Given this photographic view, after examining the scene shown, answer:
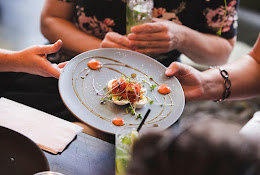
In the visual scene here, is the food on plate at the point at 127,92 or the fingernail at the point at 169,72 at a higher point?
the fingernail at the point at 169,72

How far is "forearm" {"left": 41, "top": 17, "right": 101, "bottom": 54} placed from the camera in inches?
64.4

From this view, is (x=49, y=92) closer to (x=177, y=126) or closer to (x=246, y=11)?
(x=177, y=126)

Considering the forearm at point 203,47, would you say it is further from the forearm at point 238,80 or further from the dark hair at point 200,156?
the dark hair at point 200,156

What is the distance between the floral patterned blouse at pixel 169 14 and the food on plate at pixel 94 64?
41cm

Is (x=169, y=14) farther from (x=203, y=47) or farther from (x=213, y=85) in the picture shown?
(x=213, y=85)

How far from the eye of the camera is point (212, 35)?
1707mm

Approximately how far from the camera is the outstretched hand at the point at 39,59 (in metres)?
1.21

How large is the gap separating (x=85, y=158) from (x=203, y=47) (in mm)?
962

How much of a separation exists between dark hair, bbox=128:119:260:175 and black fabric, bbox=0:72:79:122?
966 mm

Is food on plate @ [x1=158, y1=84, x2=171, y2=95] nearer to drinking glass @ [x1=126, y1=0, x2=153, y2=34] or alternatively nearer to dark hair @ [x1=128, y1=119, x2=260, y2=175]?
drinking glass @ [x1=126, y1=0, x2=153, y2=34]

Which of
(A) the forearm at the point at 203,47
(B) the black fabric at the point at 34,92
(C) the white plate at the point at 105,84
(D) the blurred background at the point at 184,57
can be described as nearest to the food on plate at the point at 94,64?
(C) the white plate at the point at 105,84

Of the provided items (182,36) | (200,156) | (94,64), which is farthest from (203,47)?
(200,156)

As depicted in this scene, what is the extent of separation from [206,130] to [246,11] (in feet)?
12.0

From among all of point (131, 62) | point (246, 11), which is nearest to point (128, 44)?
point (131, 62)
